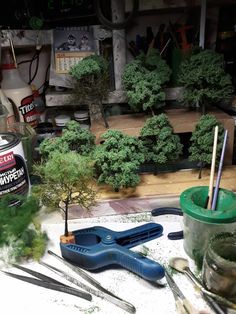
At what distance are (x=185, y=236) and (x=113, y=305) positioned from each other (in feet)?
0.62

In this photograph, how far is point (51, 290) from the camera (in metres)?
0.54

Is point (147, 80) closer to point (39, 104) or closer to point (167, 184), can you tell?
point (167, 184)

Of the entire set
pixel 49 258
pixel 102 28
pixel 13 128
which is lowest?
pixel 49 258

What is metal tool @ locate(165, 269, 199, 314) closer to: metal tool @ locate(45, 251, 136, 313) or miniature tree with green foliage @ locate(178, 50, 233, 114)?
metal tool @ locate(45, 251, 136, 313)

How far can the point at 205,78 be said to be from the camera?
2.62 ft

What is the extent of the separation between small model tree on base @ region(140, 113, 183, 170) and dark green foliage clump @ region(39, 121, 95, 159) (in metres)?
0.14

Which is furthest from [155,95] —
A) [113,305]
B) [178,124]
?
[113,305]

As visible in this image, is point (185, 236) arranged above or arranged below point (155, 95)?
below

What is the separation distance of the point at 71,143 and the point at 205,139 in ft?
1.05

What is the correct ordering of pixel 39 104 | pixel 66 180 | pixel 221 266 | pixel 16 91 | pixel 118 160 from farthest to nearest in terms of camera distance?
pixel 39 104 → pixel 16 91 → pixel 118 160 → pixel 66 180 → pixel 221 266

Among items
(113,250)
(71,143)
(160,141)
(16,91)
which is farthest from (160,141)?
(16,91)

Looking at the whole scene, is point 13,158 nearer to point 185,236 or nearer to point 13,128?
point 13,128

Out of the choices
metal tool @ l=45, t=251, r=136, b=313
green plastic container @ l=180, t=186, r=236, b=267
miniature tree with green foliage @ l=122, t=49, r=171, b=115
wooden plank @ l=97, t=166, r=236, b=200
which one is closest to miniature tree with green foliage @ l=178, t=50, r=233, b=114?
miniature tree with green foliage @ l=122, t=49, r=171, b=115

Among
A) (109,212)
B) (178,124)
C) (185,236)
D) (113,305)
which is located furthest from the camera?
(178,124)
